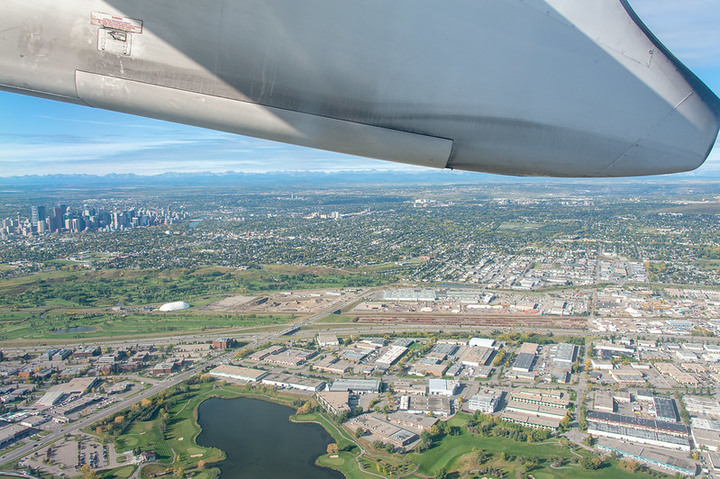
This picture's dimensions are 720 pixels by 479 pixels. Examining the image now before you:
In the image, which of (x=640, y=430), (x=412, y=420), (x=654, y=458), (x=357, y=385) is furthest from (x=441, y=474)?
(x=640, y=430)

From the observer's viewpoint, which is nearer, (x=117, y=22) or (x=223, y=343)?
(x=117, y=22)

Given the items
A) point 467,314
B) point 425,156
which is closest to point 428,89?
point 425,156

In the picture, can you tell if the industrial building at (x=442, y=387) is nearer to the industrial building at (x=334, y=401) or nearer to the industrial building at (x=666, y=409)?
the industrial building at (x=334, y=401)

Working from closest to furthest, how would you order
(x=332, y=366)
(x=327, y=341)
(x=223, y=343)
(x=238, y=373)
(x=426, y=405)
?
(x=426, y=405) < (x=238, y=373) < (x=332, y=366) < (x=223, y=343) < (x=327, y=341)

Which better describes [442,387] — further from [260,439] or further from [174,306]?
[174,306]

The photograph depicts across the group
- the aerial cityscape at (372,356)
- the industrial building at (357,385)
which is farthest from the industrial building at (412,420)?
the industrial building at (357,385)

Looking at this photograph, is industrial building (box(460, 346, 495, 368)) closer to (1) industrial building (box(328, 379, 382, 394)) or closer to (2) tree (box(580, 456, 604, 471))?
(1) industrial building (box(328, 379, 382, 394))

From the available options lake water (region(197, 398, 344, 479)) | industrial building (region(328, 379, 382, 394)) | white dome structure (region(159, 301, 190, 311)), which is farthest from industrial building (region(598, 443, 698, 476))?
white dome structure (region(159, 301, 190, 311))
